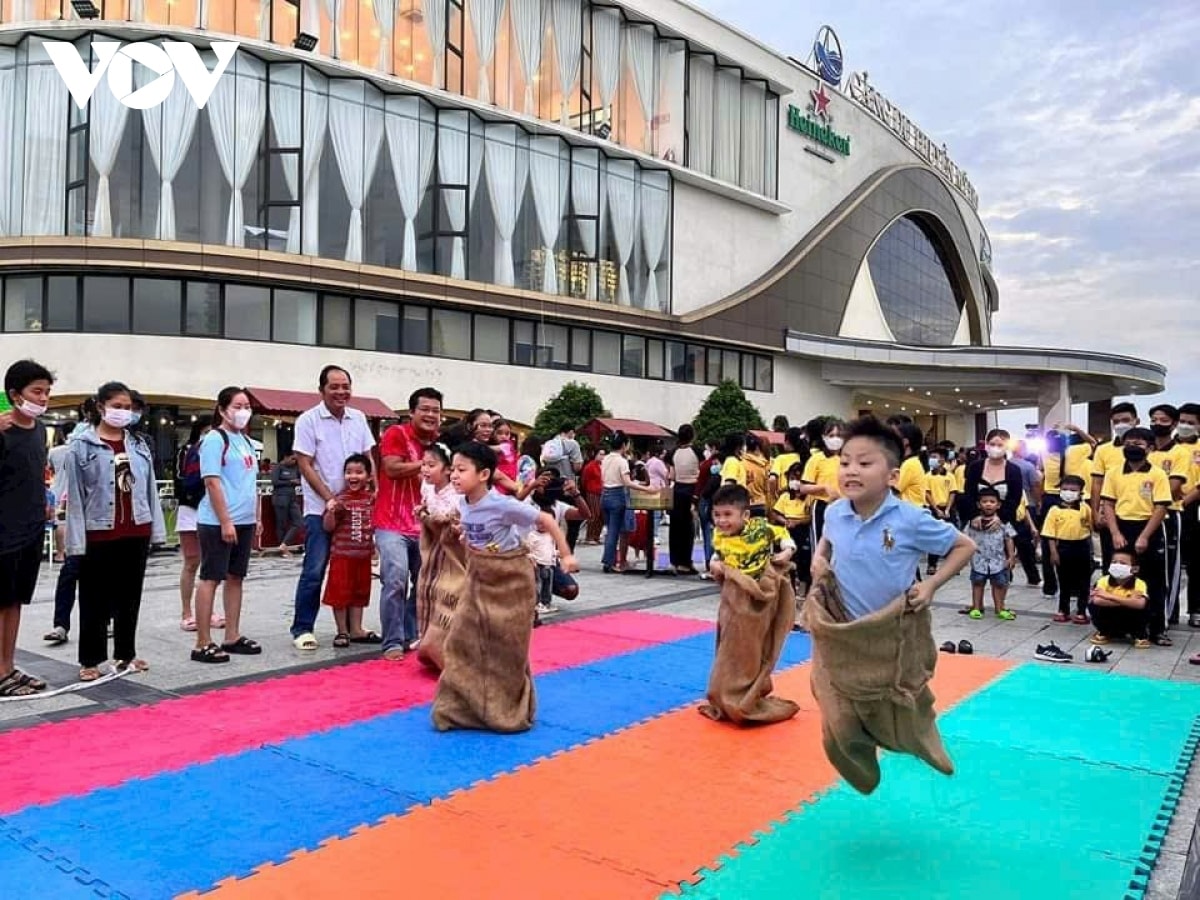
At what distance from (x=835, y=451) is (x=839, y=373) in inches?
1391

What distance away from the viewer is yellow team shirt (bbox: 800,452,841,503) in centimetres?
837

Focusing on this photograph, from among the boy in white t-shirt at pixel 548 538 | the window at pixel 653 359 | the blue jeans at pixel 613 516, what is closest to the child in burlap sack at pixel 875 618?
the boy in white t-shirt at pixel 548 538

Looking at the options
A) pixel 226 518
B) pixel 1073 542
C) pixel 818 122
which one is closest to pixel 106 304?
pixel 226 518

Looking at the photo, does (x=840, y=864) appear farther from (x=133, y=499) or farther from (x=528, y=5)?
(x=528, y=5)

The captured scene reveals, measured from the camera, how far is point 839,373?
42188 mm

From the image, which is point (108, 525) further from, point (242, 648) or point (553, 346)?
point (553, 346)

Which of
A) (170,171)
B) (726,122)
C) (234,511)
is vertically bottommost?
(234,511)

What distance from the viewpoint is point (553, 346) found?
1240 inches

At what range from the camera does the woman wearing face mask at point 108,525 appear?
5.77 meters

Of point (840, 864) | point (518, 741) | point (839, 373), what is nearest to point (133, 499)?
point (518, 741)

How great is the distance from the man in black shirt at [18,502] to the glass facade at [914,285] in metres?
47.0

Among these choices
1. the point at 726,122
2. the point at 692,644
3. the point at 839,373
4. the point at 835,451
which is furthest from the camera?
the point at 839,373

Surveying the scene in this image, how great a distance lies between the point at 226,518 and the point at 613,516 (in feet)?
21.7

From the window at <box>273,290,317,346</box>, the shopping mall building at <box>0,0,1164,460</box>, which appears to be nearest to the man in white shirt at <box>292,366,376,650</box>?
the shopping mall building at <box>0,0,1164,460</box>
